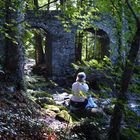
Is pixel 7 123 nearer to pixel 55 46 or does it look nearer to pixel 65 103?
pixel 65 103

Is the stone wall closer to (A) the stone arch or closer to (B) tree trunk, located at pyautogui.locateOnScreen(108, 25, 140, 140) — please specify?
(A) the stone arch

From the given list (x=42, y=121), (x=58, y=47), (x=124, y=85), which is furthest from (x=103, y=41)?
(x=124, y=85)

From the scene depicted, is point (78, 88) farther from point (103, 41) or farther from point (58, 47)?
point (103, 41)

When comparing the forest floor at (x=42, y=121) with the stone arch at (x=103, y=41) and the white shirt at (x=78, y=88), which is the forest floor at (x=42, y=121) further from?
the stone arch at (x=103, y=41)

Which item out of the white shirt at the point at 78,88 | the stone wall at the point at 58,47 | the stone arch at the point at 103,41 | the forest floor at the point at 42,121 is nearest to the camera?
the forest floor at the point at 42,121

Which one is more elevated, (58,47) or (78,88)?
(58,47)

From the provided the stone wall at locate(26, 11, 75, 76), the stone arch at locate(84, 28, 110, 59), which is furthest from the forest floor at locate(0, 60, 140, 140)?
the stone arch at locate(84, 28, 110, 59)

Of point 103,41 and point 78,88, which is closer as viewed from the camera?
point 78,88

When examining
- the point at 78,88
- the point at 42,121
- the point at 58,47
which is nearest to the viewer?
the point at 42,121

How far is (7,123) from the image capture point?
607cm

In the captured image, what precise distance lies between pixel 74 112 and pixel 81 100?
38cm

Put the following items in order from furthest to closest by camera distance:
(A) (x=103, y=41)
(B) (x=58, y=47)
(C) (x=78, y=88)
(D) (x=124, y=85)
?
(A) (x=103, y=41) → (B) (x=58, y=47) → (C) (x=78, y=88) → (D) (x=124, y=85)

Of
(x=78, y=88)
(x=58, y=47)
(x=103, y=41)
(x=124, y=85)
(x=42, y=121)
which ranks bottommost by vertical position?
(x=42, y=121)

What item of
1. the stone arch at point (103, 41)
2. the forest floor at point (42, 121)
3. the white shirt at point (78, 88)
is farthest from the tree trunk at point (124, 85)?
the stone arch at point (103, 41)
